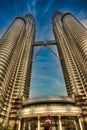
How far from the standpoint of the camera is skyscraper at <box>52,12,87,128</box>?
77875 millimetres

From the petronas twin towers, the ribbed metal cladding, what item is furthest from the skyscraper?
the ribbed metal cladding

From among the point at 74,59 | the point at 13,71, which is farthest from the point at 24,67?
the point at 74,59

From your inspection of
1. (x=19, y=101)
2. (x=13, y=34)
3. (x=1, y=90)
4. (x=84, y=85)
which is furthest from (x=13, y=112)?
(x=13, y=34)

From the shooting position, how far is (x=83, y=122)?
6319 centimetres

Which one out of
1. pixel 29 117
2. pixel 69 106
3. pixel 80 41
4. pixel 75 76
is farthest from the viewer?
pixel 80 41

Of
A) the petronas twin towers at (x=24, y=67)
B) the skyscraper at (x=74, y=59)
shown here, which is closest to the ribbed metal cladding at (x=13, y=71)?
the petronas twin towers at (x=24, y=67)

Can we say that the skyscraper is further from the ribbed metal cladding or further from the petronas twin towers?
the ribbed metal cladding

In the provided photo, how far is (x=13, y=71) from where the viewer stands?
92750mm

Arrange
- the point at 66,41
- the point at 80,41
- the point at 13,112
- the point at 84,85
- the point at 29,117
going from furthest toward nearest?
1. the point at 66,41
2. the point at 80,41
3. the point at 84,85
4. the point at 13,112
5. the point at 29,117

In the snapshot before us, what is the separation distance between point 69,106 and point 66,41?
6363cm

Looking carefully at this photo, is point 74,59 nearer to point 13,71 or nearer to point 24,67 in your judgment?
point 24,67

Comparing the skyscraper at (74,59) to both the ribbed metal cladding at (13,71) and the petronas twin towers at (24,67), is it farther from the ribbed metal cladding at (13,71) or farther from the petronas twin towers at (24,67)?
the ribbed metal cladding at (13,71)

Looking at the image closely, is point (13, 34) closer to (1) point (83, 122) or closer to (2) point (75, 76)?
(2) point (75, 76)

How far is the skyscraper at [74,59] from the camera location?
3066 inches
